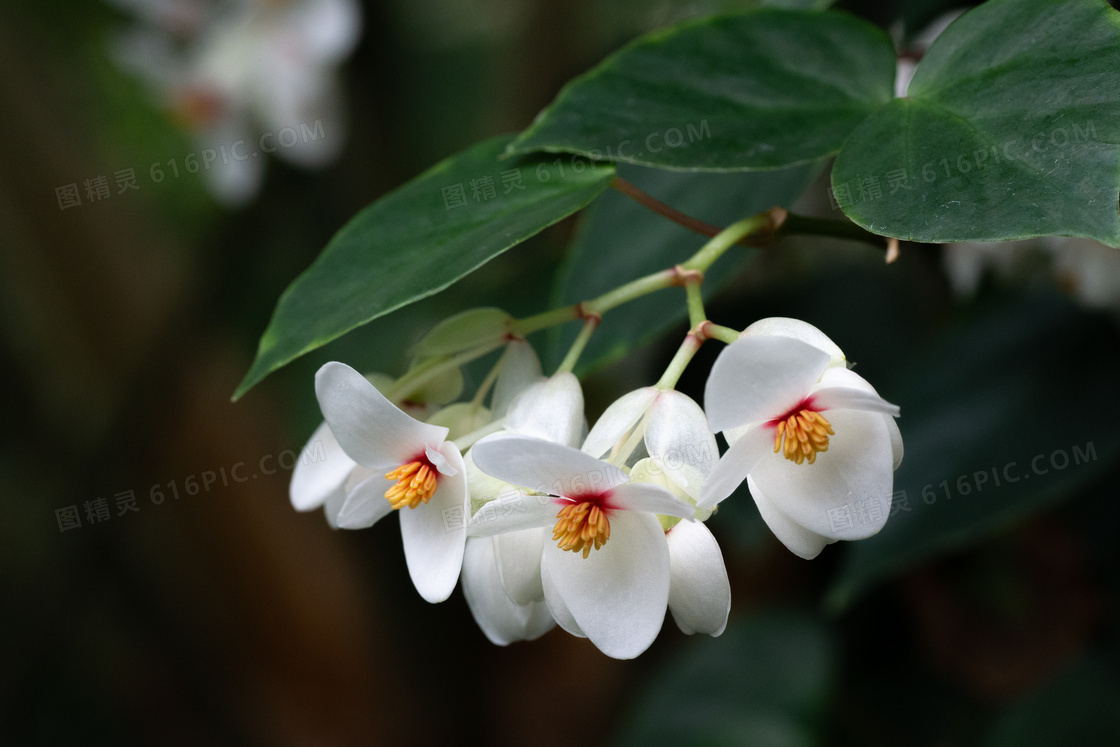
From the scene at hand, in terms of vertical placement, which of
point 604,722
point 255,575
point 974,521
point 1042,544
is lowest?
point 604,722

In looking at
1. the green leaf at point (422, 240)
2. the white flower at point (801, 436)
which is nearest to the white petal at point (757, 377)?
the white flower at point (801, 436)

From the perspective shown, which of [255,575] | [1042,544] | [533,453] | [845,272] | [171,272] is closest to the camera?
[533,453]

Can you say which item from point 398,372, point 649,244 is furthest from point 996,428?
point 398,372

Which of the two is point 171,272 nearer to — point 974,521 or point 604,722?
point 604,722

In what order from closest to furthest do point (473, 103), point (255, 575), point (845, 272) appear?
point (845, 272)
point (255, 575)
point (473, 103)

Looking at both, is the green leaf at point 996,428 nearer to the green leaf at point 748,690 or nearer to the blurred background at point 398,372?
the blurred background at point 398,372

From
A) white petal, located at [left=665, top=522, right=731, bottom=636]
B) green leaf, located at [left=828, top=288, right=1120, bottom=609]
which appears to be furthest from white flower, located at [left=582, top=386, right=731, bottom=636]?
→ green leaf, located at [left=828, top=288, right=1120, bottom=609]

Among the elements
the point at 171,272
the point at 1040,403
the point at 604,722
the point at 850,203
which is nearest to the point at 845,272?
the point at 1040,403
